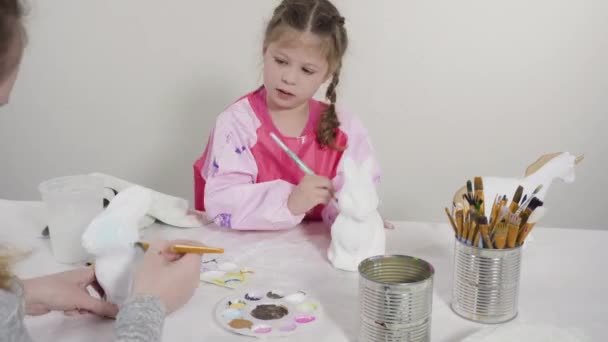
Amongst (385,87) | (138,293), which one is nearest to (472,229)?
(138,293)

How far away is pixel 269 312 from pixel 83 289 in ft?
0.86

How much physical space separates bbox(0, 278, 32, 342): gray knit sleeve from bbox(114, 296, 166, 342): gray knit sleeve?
102 millimetres

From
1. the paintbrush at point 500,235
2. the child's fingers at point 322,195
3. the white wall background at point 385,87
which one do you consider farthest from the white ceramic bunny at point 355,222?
the white wall background at point 385,87

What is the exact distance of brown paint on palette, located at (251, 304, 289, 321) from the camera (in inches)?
35.5

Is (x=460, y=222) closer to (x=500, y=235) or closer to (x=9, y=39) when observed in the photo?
(x=500, y=235)

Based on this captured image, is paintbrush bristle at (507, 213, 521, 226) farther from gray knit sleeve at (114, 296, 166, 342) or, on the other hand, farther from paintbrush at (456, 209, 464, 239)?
gray knit sleeve at (114, 296, 166, 342)

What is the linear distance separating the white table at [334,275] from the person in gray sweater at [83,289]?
1.1 inches

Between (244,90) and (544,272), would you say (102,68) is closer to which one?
(244,90)

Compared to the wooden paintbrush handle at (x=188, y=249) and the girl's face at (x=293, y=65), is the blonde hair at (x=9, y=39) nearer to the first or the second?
the wooden paintbrush handle at (x=188, y=249)

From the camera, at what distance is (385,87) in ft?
7.23

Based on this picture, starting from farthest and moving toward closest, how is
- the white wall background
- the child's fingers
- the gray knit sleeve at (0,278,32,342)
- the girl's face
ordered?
the white wall background → the girl's face → the child's fingers → the gray knit sleeve at (0,278,32,342)

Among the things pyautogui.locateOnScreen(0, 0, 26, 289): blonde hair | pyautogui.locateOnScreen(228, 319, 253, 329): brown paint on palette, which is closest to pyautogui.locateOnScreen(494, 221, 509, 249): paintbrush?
pyautogui.locateOnScreen(228, 319, 253, 329): brown paint on palette

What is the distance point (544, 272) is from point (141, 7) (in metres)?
1.63

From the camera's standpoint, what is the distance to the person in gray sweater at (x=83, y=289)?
70 cm
